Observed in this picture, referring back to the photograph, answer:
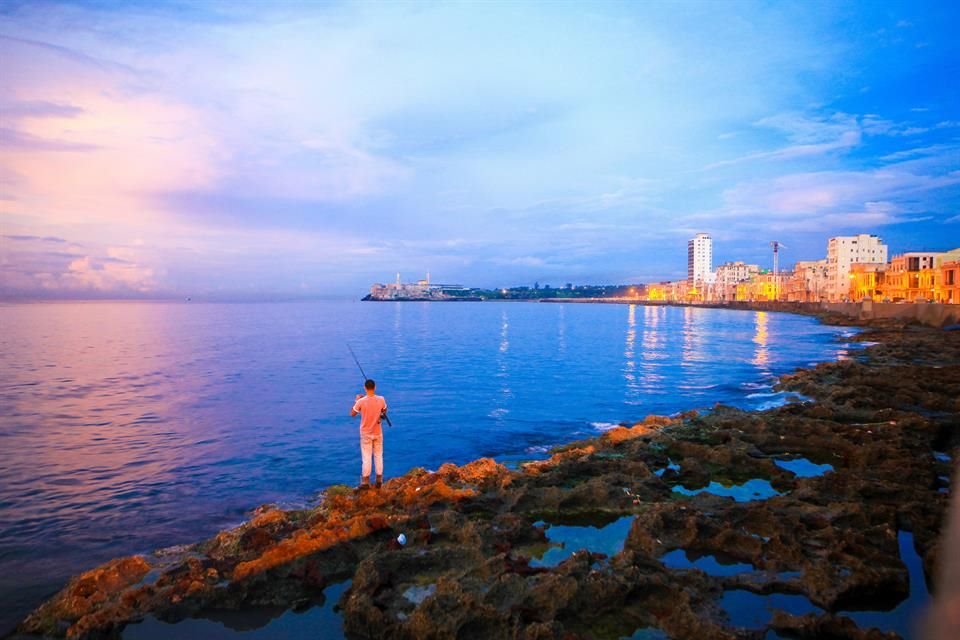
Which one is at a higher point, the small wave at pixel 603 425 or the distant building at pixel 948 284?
the distant building at pixel 948 284

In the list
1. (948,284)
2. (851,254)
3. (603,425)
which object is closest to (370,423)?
(603,425)

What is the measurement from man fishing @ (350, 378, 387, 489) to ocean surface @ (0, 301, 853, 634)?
2.18 meters

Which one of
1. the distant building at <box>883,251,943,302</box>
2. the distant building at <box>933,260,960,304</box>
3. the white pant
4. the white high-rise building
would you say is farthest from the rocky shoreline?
the white high-rise building

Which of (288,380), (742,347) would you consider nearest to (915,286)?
(742,347)

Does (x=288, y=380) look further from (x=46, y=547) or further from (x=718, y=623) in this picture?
(x=718, y=623)

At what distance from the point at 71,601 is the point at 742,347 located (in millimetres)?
57425

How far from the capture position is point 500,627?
231 inches

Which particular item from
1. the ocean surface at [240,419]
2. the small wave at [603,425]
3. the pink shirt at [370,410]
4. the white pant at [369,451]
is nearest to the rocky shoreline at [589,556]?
the white pant at [369,451]

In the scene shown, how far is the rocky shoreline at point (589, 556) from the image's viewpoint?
6.25 m

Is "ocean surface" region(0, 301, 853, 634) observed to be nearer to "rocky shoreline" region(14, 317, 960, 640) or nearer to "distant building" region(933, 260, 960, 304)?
"rocky shoreline" region(14, 317, 960, 640)

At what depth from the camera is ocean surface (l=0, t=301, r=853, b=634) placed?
37.3 ft

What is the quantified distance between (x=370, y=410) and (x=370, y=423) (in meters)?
0.32

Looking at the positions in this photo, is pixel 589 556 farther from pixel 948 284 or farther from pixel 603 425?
pixel 948 284

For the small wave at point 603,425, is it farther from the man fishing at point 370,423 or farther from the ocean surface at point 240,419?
the man fishing at point 370,423
